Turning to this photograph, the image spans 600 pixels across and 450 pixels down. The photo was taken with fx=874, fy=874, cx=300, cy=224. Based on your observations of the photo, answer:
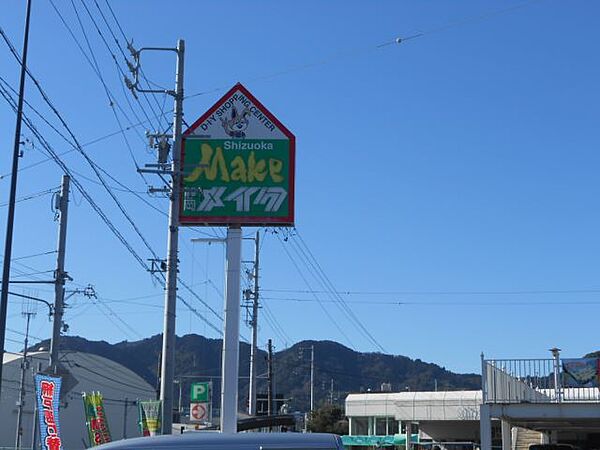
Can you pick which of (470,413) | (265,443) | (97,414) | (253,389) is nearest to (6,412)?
(253,389)

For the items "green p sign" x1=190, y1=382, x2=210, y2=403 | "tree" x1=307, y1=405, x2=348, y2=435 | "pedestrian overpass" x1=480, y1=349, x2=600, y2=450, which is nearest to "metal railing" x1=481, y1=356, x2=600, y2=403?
"pedestrian overpass" x1=480, y1=349, x2=600, y2=450

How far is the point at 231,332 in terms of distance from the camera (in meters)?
20.0

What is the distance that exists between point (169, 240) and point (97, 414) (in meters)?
5.33

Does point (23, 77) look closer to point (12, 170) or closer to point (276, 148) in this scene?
point (12, 170)

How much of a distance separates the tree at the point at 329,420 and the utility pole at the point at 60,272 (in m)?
49.7

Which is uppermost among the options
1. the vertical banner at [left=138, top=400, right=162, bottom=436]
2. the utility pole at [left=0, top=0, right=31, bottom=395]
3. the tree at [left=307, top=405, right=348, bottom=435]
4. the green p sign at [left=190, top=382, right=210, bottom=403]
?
the utility pole at [left=0, top=0, right=31, bottom=395]

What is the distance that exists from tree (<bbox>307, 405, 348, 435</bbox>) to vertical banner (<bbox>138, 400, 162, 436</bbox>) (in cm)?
5738

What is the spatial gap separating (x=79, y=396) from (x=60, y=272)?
57.0m

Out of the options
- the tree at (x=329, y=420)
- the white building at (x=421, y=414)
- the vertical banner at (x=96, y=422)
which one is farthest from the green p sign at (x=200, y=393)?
the tree at (x=329, y=420)

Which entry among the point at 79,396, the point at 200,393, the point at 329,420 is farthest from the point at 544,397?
the point at 79,396

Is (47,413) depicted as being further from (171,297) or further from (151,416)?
(171,297)

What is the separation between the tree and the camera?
269 feet

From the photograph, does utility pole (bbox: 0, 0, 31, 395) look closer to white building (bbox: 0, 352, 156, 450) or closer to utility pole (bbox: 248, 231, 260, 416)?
utility pole (bbox: 248, 231, 260, 416)

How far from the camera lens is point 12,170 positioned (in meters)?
16.6
